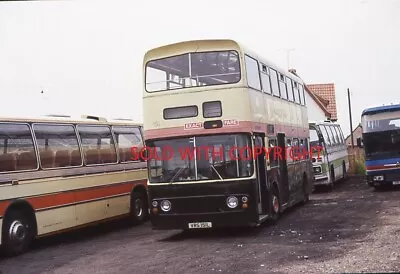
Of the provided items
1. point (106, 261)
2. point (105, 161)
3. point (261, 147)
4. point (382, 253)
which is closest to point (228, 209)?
point (261, 147)

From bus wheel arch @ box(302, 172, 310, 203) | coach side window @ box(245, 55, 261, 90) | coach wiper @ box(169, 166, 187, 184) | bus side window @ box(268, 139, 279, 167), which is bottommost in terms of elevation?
bus wheel arch @ box(302, 172, 310, 203)

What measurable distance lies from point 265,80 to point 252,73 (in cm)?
115

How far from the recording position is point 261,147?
36.4 feet

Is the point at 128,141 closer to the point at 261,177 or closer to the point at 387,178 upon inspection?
the point at 261,177

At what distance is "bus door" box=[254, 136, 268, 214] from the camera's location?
1069cm

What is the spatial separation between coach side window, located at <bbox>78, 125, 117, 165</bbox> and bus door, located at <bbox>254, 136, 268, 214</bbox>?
364 cm

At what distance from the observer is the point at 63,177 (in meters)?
11.4

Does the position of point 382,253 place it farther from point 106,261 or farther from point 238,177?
point 106,261

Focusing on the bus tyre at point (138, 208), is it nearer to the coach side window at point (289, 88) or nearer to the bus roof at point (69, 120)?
the bus roof at point (69, 120)

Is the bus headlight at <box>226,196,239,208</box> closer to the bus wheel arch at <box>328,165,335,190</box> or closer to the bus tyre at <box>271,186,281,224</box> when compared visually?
the bus tyre at <box>271,186,281,224</box>

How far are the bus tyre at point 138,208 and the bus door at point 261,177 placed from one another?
4043mm

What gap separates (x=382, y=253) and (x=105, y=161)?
7.01 metres

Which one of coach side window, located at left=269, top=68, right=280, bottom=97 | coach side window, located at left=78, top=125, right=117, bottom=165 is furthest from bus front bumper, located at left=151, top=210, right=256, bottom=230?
coach side window, located at left=269, top=68, right=280, bottom=97

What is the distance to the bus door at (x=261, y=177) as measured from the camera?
35.1 ft
